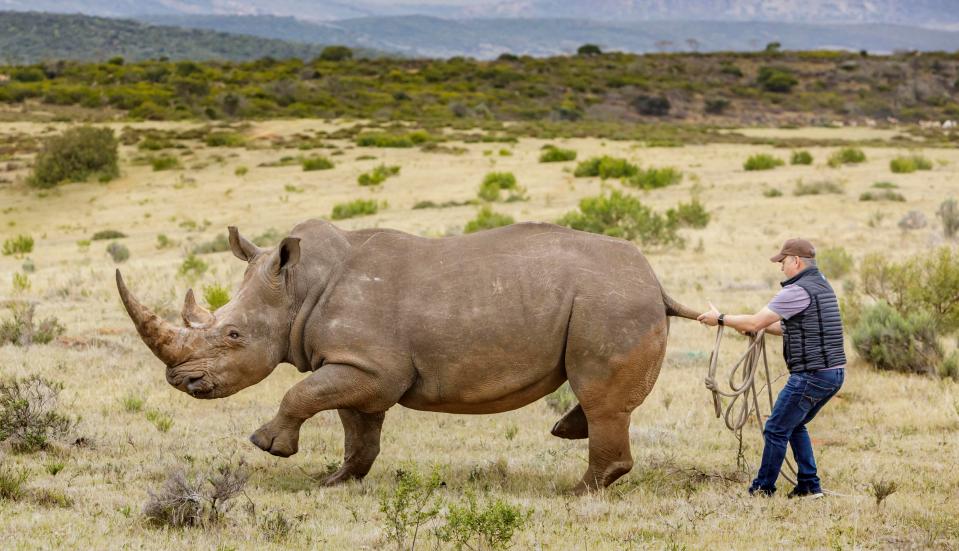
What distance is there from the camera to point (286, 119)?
52.6 metres

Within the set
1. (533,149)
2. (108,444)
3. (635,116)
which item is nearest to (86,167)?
(533,149)

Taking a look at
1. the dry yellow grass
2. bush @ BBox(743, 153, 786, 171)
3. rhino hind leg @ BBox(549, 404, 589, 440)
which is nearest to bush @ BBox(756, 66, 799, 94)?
bush @ BBox(743, 153, 786, 171)

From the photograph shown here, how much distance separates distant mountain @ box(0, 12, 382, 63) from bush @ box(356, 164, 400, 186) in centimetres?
10437

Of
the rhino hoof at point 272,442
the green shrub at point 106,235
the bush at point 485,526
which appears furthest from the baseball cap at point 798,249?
the green shrub at point 106,235

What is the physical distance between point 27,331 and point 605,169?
21.4m

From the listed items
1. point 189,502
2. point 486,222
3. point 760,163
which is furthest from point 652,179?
point 189,502

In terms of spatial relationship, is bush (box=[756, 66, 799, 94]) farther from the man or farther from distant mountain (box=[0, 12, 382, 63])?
distant mountain (box=[0, 12, 382, 63])

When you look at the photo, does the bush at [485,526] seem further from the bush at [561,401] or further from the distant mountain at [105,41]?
the distant mountain at [105,41]

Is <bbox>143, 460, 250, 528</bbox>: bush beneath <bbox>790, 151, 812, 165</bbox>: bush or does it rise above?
above

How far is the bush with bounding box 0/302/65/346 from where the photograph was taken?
38.7ft

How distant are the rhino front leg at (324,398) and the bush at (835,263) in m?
11.0

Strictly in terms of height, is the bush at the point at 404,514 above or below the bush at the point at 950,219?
above

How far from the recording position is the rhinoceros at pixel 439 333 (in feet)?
22.2

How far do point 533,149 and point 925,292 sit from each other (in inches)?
1085
